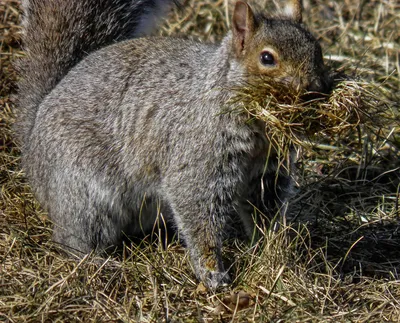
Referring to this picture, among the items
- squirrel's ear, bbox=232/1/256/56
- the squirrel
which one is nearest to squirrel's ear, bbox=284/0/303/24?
the squirrel

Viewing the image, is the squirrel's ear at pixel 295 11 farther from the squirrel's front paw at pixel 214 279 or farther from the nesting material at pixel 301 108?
the squirrel's front paw at pixel 214 279

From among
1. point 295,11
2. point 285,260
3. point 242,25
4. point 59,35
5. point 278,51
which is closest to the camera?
point 278,51

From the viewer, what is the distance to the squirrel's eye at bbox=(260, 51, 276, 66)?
3312mm

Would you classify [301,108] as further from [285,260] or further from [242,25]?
[285,260]

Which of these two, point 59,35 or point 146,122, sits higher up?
point 59,35

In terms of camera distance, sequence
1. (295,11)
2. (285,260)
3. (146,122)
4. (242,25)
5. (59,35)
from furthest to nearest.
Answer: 1. (59,35)
2. (146,122)
3. (285,260)
4. (295,11)
5. (242,25)

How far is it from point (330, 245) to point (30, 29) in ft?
6.96

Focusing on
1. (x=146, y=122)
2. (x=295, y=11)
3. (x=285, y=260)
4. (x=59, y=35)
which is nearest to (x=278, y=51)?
(x=295, y=11)

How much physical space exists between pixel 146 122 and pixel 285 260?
3.25 feet

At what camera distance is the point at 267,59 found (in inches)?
131

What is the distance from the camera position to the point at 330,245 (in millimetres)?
4184

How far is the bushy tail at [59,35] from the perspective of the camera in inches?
175

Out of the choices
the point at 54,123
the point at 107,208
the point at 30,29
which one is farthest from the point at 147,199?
the point at 30,29

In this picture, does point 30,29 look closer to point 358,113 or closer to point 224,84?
point 224,84
